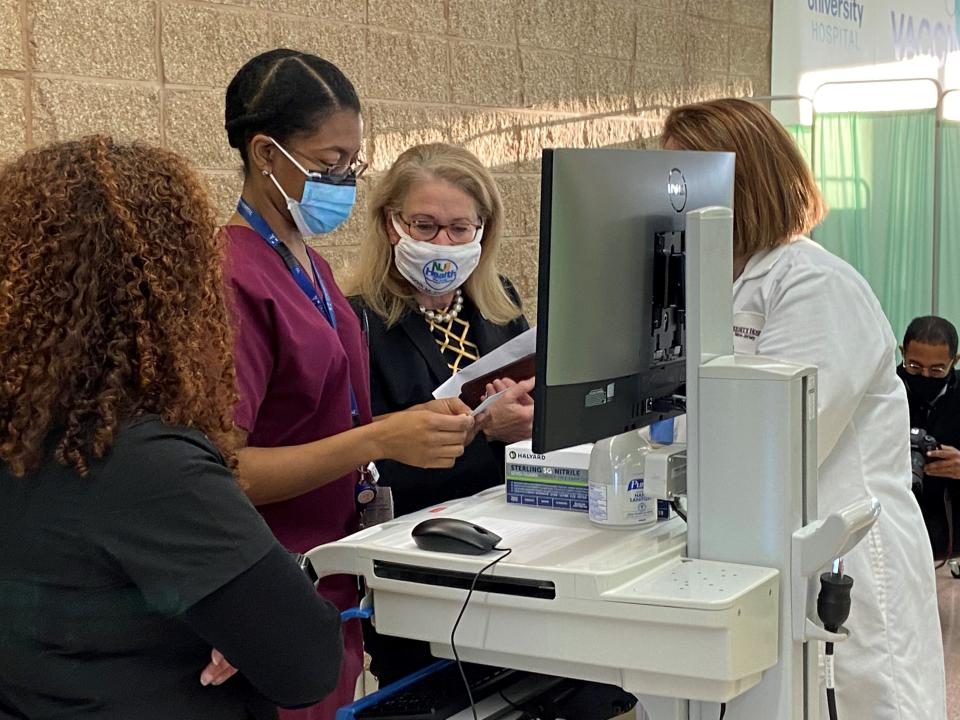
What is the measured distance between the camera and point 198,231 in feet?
4.00

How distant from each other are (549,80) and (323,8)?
110 centimetres

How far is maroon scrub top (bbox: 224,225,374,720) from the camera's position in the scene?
5.36ft

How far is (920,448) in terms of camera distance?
3.88m

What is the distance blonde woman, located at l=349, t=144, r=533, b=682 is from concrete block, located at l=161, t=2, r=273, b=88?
88 cm

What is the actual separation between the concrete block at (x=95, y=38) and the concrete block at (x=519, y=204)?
144cm

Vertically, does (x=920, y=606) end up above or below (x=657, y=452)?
below

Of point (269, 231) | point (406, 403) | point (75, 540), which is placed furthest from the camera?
point (406, 403)

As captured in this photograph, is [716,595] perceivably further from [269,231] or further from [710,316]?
[269,231]

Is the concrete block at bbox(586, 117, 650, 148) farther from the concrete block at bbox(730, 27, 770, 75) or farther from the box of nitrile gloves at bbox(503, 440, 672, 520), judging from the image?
the box of nitrile gloves at bbox(503, 440, 672, 520)

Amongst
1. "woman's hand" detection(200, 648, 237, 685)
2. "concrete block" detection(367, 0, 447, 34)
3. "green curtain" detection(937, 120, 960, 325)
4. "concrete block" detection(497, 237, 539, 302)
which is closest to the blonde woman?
"woman's hand" detection(200, 648, 237, 685)

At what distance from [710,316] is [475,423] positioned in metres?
0.50

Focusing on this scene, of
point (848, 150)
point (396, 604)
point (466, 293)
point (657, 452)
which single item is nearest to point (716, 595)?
point (657, 452)

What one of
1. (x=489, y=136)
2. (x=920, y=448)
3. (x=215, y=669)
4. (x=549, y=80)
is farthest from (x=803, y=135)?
(x=215, y=669)

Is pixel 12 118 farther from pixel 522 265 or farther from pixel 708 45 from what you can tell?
pixel 708 45
